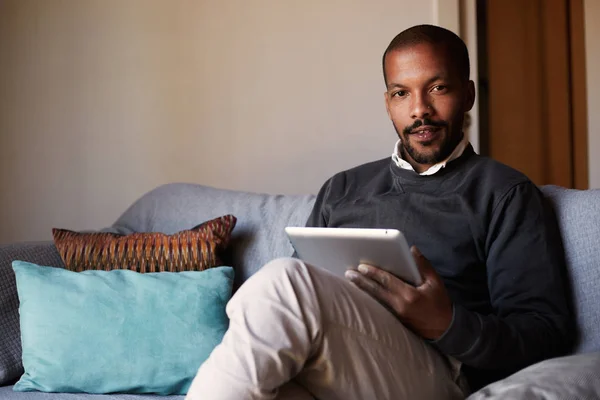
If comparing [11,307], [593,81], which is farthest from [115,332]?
[593,81]

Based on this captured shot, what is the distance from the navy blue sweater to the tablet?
0.45 feet

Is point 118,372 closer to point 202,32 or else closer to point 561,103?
point 202,32

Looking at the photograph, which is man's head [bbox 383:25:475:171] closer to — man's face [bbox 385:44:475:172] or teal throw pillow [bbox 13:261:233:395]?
man's face [bbox 385:44:475:172]

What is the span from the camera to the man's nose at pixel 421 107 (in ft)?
5.08

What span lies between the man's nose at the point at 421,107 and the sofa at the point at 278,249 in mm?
302

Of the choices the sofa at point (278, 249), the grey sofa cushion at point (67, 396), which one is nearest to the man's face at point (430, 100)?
the sofa at point (278, 249)

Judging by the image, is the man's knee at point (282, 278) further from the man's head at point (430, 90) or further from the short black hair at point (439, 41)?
the short black hair at point (439, 41)

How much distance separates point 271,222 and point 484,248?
0.61 metres

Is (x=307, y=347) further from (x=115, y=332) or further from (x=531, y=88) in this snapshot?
(x=531, y=88)

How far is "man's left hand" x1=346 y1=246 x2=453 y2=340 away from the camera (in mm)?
1212

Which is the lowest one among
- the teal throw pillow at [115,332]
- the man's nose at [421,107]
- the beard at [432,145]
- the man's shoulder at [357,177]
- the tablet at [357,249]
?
the teal throw pillow at [115,332]

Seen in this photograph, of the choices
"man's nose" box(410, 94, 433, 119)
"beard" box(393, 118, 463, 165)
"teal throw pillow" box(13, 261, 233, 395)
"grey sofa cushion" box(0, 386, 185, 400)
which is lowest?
"grey sofa cushion" box(0, 386, 185, 400)

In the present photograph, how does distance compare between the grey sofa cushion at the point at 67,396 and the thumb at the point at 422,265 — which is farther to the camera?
the grey sofa cushion at the point at 67,396

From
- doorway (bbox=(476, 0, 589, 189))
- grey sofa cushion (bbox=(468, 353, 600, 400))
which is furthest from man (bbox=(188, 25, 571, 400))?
→ doorway (bbox=(476, 0, 589, 189))
